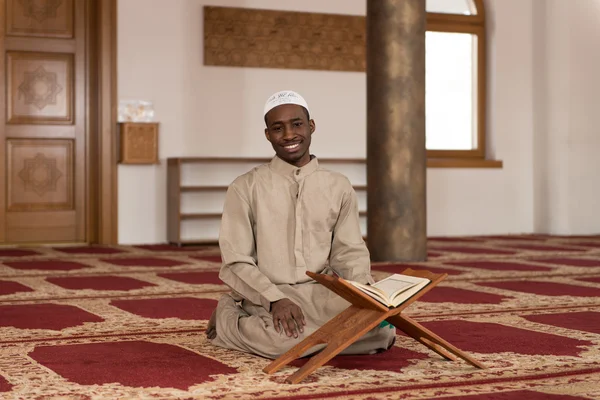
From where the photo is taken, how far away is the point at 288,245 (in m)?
3.08

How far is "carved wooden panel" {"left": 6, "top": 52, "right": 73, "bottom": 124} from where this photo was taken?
830 centimetres

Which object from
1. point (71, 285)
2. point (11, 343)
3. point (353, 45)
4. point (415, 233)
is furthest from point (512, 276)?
point (353, 45)

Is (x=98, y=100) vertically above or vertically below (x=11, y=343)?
above

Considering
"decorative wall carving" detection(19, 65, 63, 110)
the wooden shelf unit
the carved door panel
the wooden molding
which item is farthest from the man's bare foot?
"decorative wall carving" detection(19, 65, 63, 110)

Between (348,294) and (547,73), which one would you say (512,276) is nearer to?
(348,294)

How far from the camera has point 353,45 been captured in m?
9.22

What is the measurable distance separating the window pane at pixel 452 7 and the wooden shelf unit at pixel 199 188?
1.96 metres

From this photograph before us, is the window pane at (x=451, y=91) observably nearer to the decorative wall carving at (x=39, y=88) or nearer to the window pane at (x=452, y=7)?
Answer: the window pane at (x=452, y=7)

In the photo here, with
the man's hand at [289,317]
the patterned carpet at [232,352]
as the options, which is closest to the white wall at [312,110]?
the patterned carpet at [232,352]

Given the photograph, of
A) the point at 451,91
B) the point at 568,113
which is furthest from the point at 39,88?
the point at 568,113

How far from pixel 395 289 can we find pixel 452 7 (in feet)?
25.1

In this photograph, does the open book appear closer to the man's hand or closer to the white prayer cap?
Result: the man's hand

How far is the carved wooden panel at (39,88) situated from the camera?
8.30 m

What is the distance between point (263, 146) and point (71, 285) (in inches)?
155
